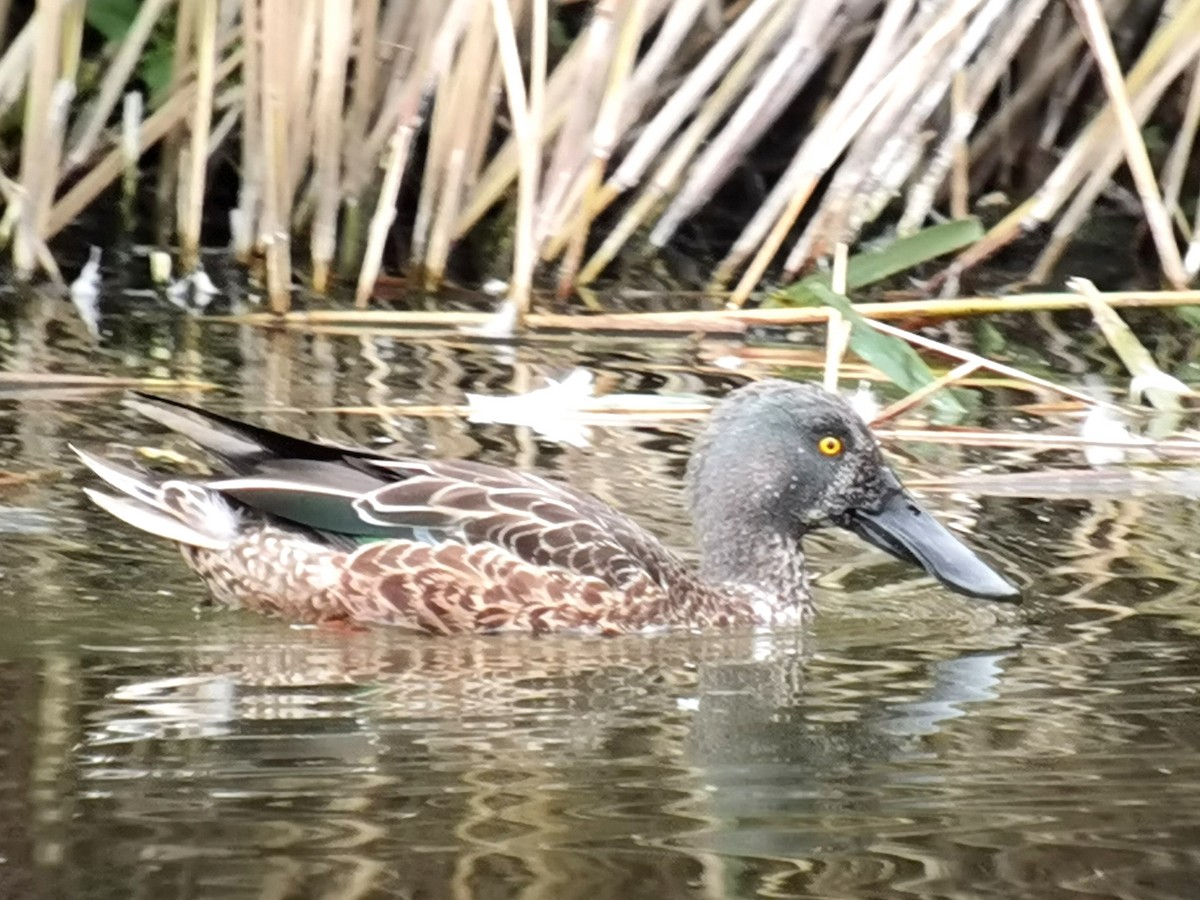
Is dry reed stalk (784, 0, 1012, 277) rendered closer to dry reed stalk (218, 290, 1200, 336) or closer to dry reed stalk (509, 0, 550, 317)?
dry reed stalk (218, 290, 1200, 336)

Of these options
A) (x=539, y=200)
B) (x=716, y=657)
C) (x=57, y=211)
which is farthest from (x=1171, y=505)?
(x=57, y=211)

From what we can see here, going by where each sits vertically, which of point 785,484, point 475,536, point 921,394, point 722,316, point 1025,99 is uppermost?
point 1025,99

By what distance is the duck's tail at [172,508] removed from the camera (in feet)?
18.7

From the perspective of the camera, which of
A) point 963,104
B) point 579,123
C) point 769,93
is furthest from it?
point 963,104

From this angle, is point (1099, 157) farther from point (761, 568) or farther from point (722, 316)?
point (761, 568)

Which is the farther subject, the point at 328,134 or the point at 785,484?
the point at 328,134

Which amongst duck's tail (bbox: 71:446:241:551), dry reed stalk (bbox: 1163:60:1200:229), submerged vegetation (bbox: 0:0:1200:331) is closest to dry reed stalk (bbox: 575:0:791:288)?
submerged vegetation (bbox: 0:0:1200:331)

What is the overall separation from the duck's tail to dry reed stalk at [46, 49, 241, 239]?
9.94 ft

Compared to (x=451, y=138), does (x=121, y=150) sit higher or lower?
higher

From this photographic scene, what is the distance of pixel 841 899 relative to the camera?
359 centimetres

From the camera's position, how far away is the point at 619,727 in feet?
15.0

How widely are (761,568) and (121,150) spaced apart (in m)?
3.78

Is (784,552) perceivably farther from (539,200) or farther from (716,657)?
(539,200)

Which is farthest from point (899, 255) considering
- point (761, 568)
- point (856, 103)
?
point (761, 568)
